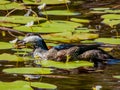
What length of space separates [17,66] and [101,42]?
1479mm

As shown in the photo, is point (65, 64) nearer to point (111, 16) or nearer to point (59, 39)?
point (59, 39)

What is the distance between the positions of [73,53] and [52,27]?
5.45 feet

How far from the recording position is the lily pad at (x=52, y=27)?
863 cm

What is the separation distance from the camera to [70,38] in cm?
823

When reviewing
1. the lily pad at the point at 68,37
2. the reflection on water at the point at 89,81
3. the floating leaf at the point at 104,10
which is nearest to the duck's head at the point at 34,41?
the lily pad at the point at 68,37

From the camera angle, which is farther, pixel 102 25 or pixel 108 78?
pixel 102 25

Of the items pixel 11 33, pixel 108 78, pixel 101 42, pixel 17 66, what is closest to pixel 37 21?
pixel 11 33

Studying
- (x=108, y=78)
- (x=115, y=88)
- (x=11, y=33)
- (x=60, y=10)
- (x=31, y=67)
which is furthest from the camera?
(x=60, y=10)

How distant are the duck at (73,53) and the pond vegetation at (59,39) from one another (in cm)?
11

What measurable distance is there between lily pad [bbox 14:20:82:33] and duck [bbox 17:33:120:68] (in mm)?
874

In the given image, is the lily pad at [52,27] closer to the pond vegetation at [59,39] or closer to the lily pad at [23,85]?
the pond vegetation at [59,39]

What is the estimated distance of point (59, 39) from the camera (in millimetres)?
8148

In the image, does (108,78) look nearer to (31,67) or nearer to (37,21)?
(31,67)

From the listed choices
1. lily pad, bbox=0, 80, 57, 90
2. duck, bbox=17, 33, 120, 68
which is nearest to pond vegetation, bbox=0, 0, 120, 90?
lily pad, bbox=0, 80, 57, 90
